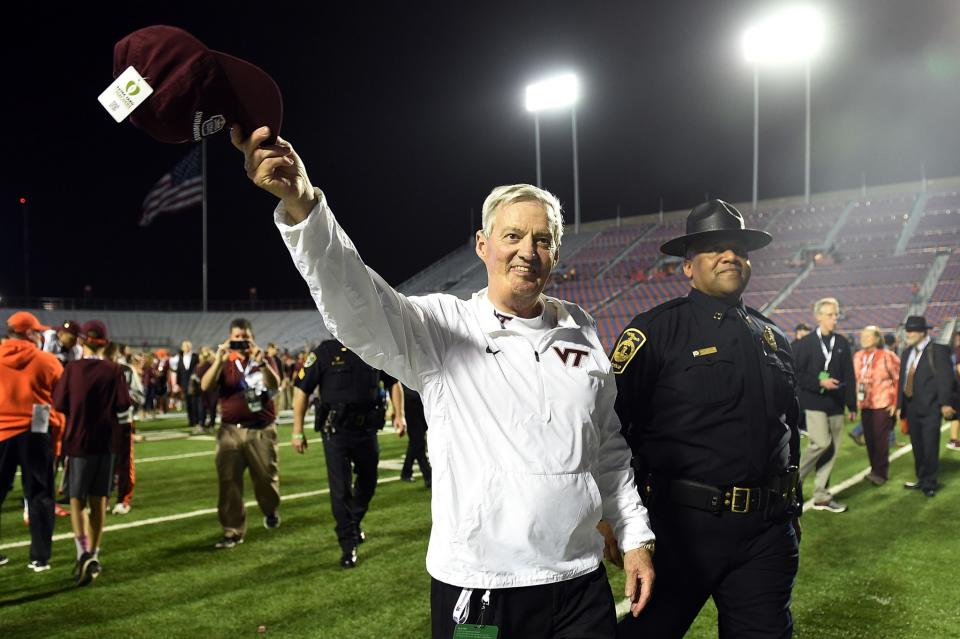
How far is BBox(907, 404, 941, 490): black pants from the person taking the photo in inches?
328

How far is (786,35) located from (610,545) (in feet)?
141

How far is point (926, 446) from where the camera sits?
8.47m

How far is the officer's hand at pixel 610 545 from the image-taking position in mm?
2389

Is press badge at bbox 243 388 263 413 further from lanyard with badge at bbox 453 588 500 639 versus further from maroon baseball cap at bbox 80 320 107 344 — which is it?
lanyard with badge at bbox 453 588 500 639

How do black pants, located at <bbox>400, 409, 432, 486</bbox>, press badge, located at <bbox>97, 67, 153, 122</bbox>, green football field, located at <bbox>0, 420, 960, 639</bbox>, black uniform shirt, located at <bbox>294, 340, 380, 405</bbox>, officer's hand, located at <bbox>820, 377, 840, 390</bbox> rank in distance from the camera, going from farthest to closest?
1. black pants, located at <bbox>400, 409, 432, 486</bbox>
2. officer's hand, located at <bbox>820, 377, 840, 390</bbox>
3. black uniform shirt, located at <bbox>294, 340, 380, 405</bbox>
4. green football field, located at <bbox>0, 420, 960, 639</bbox>
5. press badge, located at <bbox>97, 67, 153, 122</bbox>

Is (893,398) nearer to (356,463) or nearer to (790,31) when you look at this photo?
(356,463)

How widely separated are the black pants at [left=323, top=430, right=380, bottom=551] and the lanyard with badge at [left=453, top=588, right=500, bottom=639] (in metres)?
4.10

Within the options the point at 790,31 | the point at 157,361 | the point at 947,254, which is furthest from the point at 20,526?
the point at 790,31

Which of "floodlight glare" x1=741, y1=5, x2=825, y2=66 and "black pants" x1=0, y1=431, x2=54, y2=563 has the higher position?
"floodlight glare" x1=741, y1=5, x2=825, y2=66

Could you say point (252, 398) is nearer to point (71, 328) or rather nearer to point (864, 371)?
point (71, 328)

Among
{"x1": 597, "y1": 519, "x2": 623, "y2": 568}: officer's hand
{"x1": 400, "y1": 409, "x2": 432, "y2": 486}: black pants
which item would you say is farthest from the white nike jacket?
Answer: {"x1": 400, "y1": 409, "x2": 432, "y2": 486}: black pants

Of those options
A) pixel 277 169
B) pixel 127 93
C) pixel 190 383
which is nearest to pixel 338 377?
pixel 277 169

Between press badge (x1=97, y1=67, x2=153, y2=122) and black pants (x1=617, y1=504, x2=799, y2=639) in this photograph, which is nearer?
press badge (x1=97, y1=67, x2=153, y2=122)

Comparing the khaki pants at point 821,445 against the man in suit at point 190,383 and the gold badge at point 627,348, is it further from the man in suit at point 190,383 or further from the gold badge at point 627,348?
the man in suit at point 190,383
